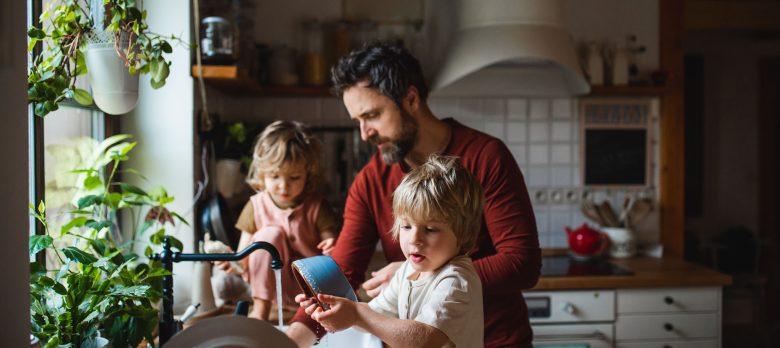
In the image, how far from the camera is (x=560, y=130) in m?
3.50

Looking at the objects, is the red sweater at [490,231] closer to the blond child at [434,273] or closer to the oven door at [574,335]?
the blond child at [434,273]

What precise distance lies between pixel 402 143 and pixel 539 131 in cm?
188

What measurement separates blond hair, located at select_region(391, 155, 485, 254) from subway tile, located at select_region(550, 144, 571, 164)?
2.25m

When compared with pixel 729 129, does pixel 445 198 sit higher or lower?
lower

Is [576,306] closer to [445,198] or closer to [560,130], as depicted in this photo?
[560,130]

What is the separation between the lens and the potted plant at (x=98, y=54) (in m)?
1.35

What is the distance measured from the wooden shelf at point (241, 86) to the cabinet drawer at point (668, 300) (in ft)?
5.15

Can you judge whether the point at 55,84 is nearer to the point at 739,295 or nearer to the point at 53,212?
the point at 53,212

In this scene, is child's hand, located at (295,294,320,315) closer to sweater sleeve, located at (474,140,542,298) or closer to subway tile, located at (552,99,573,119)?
sweater sleeve, located at (474,140,542,298)

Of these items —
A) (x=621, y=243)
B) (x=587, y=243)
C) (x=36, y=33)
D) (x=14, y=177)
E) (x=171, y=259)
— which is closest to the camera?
(x=14, y=177)

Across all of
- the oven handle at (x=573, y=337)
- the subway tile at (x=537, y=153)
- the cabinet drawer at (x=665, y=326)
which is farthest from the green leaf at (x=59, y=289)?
the subway tile at (x=537, y=153)

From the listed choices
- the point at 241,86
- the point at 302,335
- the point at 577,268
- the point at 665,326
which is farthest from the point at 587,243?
the point at 302,335

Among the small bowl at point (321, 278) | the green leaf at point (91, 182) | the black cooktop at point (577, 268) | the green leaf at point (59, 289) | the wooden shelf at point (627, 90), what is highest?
the wooden shelf at point (627, 90)

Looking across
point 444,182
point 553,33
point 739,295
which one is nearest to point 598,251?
point 553,33
